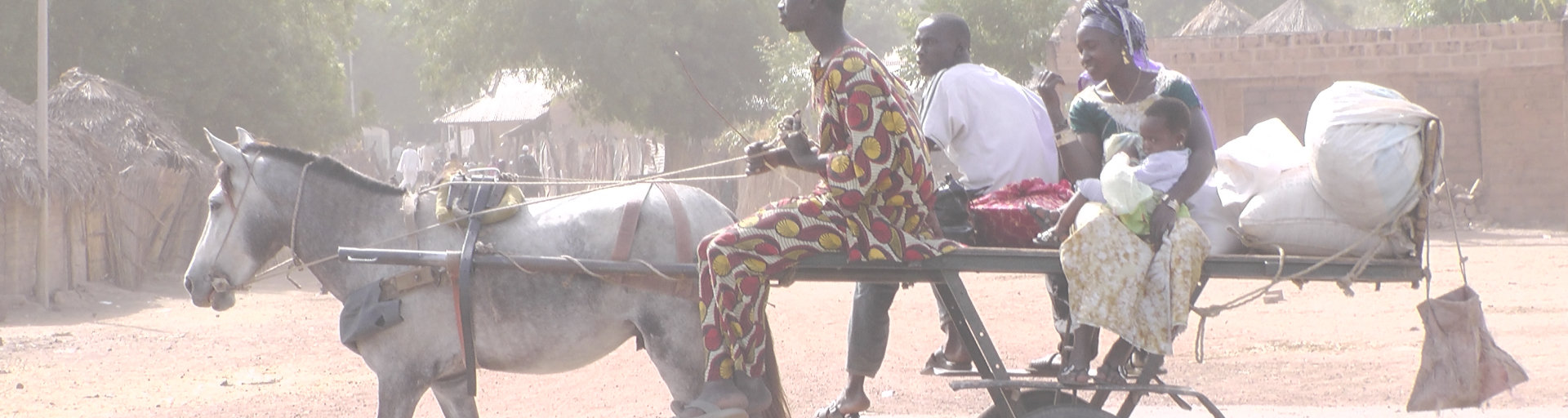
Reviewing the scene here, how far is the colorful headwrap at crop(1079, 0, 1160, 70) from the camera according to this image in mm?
4234

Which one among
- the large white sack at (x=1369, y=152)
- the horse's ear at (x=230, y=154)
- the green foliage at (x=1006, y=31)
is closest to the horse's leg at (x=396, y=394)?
the horse's ear at (x=230, y=154)

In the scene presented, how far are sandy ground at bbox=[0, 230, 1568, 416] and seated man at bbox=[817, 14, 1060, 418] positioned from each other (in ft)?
8.14

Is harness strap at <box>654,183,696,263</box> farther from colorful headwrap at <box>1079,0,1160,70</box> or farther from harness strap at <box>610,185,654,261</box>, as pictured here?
colorful headwrap at <box>1079,0,1160,70</box>

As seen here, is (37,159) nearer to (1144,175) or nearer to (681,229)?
(681,229)

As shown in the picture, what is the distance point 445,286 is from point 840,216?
1488 millimetres

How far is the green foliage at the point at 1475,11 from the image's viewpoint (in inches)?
831

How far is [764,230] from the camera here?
152 inches

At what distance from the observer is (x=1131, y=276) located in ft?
12.0

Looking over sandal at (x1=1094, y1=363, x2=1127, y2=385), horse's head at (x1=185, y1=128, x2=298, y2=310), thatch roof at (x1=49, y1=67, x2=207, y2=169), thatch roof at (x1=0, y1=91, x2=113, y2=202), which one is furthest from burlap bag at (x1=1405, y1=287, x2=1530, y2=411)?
thatch roof at (x1=49, y1=67, x2=207, y2=169)

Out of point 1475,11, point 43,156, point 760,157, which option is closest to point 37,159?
point 43,156

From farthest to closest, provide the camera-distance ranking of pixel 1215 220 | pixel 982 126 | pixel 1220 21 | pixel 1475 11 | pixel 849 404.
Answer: pixel 1220 21, pixel 1475 11, pixel 849 404, pixel 982 126, pixel 1215 220

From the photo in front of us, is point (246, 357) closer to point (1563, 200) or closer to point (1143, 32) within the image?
point (1143, 32)

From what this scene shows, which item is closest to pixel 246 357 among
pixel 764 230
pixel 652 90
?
pixel 764 230

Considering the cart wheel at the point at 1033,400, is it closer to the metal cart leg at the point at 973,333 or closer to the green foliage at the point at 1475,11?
the metal cart leg at the point at 973,333
